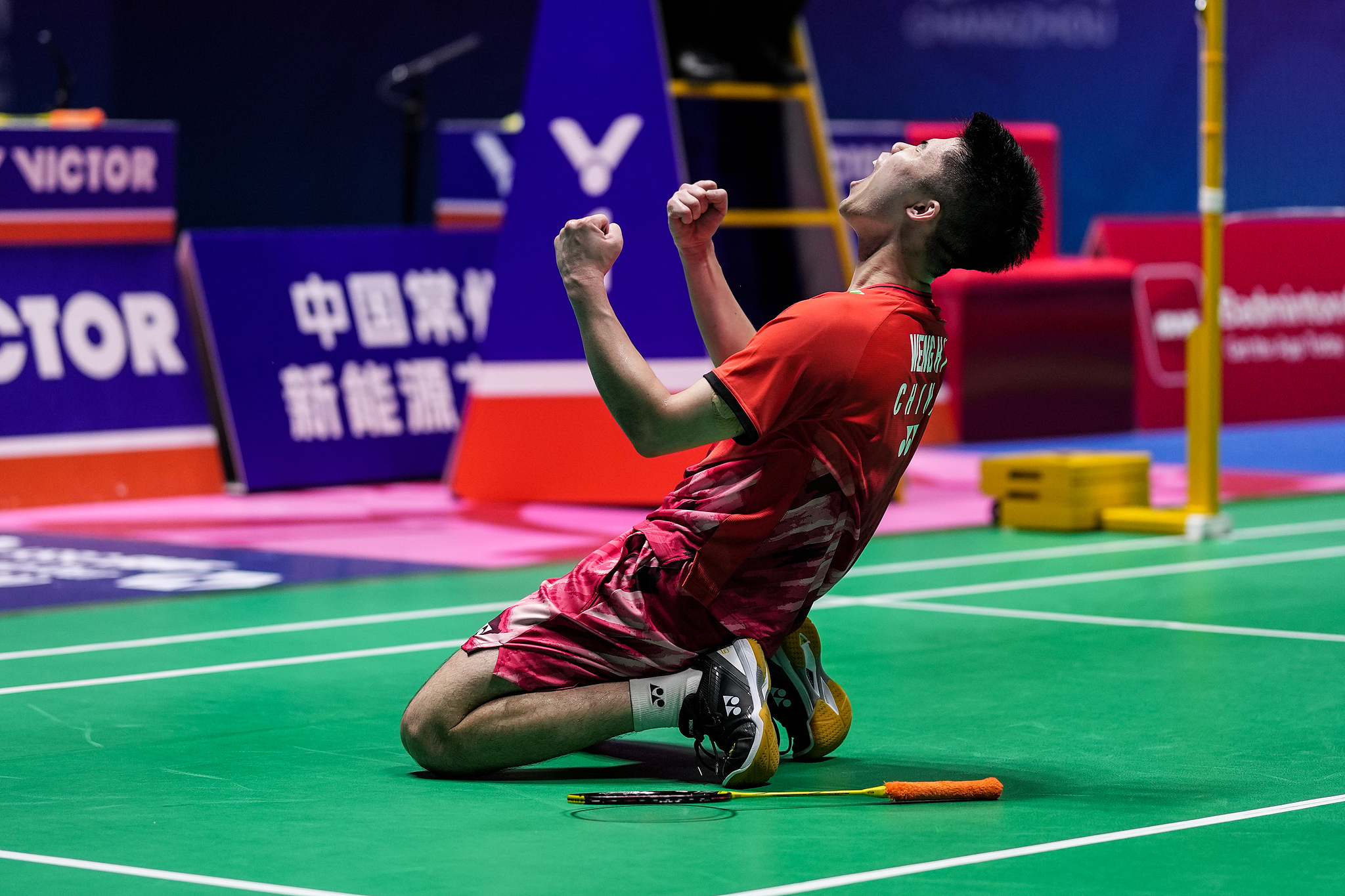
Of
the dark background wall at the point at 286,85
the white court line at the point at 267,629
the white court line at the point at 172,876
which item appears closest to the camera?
the white court line at the point at 172,876

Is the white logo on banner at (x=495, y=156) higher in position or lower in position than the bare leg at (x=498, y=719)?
lower

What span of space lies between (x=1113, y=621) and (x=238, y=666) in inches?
117

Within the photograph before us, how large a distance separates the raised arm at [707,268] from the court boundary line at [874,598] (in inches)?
96.0

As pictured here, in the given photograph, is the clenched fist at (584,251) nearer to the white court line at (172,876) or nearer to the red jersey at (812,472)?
the red jersey at (812,472)

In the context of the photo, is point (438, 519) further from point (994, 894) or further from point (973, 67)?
point (973, 67)

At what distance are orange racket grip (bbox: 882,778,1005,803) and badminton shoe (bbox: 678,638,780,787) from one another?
291 mm

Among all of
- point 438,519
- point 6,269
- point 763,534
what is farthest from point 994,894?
point 6,269

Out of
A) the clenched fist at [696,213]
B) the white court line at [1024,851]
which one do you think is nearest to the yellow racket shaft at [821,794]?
the white court line at [1024,851]

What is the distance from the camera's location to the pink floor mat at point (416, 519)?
9.69 m

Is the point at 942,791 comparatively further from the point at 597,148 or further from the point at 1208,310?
the point at 597,148

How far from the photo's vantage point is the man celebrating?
493 centimetres

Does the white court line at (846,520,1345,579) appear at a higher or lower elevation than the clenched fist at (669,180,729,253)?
lower

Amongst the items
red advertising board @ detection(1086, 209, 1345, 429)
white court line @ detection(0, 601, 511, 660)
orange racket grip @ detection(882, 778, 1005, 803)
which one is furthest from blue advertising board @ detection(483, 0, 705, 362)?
orange racket grip @ detection(882, 778, 1005, 803)

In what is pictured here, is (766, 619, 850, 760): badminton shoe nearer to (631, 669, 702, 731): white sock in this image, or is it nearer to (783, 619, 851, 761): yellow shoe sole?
(783, 619, 851, 761): yellow shoe sole
